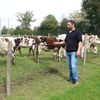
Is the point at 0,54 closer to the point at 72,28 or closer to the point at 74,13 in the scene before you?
the point at 72,28

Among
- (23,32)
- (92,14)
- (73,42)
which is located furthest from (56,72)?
(23,32)

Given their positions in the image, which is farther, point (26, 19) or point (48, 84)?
point (26, 19)

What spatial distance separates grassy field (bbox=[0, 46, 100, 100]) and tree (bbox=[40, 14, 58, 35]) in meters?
47.8

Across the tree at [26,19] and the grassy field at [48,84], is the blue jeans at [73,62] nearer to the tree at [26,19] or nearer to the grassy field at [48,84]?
the grassy field at [48,84]

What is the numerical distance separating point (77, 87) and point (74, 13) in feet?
264

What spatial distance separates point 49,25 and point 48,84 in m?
59.9

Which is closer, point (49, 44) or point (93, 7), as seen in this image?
point (49, 44)

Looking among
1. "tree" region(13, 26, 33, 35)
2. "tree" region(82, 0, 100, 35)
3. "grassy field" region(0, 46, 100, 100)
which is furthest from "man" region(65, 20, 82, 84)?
"tree" region(13, 26, 33, 35)

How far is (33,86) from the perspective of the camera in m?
12.9

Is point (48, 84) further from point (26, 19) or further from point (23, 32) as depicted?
point (26, 19)

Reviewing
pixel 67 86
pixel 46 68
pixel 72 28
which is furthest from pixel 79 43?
pixel 46 68

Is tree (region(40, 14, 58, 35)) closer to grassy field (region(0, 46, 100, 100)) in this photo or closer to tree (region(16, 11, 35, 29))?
tree (region(16, 11, 35, 29))

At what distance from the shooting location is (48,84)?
44.5 ft

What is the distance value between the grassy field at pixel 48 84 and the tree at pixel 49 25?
47.8 metres
